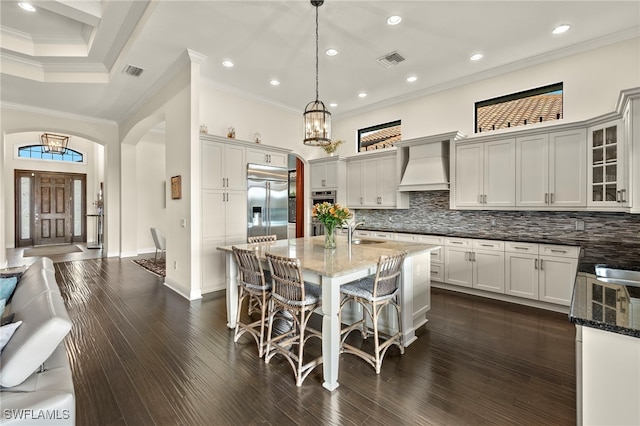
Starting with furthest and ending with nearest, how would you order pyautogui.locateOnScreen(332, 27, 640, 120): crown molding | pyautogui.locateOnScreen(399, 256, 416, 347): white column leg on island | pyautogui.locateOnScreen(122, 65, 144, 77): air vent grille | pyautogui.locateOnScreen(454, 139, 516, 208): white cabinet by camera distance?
pyautogui.locateOnScreen(122, 65, 144, 77): air vent grille
pyautogui.locateOnScreen(454, 139, 516, 208): white cabinet
pyautogui.locateOnScreen(332, 27, 640, 120): crown molding
pyautogui.locateOnScreen(399, 256, 416, 347): white column leg on island

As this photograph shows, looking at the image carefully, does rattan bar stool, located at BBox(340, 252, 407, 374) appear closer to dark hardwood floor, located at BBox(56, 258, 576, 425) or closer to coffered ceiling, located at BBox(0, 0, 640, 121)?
dark hardwood floor, located at BBox(56, 258, 576, 425)

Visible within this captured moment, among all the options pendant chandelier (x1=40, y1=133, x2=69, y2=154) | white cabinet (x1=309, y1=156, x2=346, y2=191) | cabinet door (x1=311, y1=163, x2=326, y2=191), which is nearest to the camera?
white cabinet (x1=309, y1=156, x2=346, y2=191)

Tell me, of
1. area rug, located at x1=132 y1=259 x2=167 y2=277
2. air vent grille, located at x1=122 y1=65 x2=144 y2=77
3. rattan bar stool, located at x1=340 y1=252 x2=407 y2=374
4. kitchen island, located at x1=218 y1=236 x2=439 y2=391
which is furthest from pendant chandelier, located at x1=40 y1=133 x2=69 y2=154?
rattan bar stool, located at x1=340 y1=252 x2=407 y2=374

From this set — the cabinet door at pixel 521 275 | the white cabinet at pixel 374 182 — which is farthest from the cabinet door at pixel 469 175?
the white cabinet at pixel 374 182

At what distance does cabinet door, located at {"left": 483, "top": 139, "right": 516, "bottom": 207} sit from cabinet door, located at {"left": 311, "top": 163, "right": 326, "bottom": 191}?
10.7 feet

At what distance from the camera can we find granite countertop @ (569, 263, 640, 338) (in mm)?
1181

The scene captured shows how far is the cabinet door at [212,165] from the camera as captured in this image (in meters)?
4.36

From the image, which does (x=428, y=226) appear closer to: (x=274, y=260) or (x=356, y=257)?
(x=356, y=257)

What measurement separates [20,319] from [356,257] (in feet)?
7.56

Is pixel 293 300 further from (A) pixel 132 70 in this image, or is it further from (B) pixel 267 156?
(A) pixel 132 70

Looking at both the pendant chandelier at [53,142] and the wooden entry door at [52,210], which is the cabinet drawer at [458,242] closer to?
the pendant chandelier at [53,142]

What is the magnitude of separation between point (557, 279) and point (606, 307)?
9.39 feet

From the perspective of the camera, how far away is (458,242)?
14.5 feet

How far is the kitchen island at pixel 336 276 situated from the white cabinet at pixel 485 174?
6.00ft
